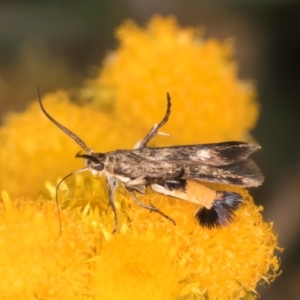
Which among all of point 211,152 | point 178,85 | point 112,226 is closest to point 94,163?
point 112,226

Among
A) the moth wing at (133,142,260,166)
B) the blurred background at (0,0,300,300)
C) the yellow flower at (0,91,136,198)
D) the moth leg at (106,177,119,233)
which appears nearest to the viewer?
the moth leg at (106,177,119,233)

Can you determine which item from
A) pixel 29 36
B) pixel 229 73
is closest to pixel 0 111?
pixel 29 36

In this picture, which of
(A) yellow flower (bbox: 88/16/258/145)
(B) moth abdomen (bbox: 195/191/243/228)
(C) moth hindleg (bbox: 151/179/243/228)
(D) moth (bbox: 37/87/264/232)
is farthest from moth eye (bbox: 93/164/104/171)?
(A) yellow flower (bbox: 88/16/258/145)

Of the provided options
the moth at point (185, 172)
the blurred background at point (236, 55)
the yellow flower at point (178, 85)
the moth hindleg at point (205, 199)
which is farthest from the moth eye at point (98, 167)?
the blurred background at point (236, 55)

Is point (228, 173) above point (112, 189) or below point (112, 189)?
above

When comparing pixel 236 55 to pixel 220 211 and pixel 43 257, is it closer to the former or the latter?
pixel 220 211

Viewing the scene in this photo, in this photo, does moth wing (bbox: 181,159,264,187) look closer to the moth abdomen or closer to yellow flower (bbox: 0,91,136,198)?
the moth abdomen

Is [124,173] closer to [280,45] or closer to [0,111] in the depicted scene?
[0,111]
